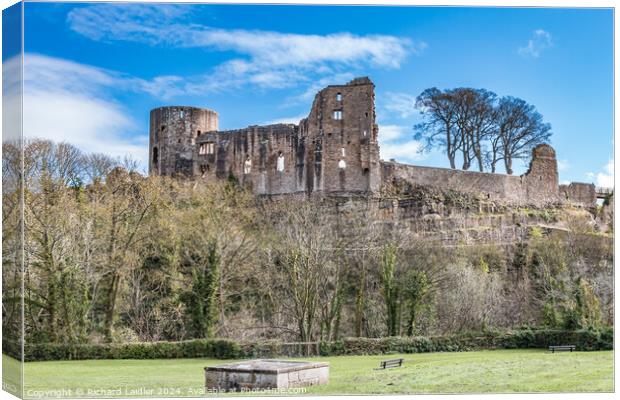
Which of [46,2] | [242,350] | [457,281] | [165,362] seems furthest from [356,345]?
[46,2]

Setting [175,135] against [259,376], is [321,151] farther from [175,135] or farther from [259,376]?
[259,376]

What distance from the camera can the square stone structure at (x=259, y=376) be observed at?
16172 mm

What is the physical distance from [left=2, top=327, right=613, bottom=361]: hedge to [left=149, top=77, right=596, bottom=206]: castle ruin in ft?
44.9

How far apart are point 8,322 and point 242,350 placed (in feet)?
26.1

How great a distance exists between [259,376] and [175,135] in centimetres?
2705

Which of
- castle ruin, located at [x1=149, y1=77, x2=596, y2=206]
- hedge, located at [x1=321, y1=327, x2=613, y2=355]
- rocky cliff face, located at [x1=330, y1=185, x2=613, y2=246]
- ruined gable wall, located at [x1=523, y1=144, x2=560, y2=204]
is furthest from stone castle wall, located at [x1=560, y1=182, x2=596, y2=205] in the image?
hedge, located at [x1=321, y1=327, x2=613, y2=355]

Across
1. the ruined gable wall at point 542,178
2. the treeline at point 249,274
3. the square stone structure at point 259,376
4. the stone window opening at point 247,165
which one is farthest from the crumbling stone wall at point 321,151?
the square stone structure at point 259,376

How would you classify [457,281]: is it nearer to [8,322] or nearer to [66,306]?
[66,306]

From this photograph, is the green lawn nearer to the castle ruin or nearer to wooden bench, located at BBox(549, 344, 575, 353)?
wooden bench, located at BBox(549, 344, 575, 353)

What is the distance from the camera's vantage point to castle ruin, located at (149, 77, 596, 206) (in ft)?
126

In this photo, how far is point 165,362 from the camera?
22.8m

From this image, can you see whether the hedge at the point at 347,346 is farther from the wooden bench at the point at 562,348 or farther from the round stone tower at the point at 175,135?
the round stone tower at the point at 175,135

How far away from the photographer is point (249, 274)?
31.1 metres

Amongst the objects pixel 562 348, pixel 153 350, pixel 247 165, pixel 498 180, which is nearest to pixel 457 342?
pixel 562 348
